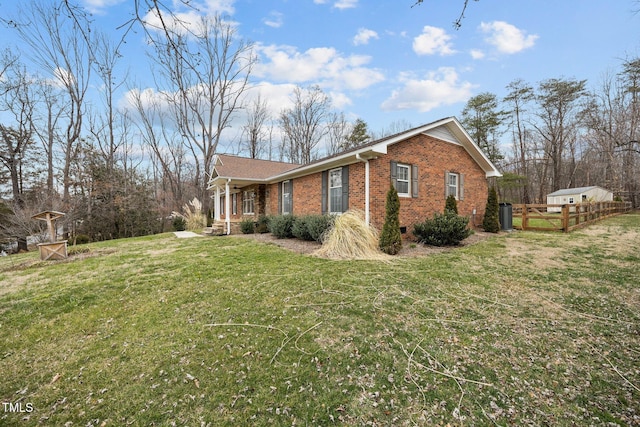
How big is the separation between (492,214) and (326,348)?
11.3m

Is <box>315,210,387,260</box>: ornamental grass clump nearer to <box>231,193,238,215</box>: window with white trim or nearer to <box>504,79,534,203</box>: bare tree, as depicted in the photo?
<box>231,193,238,215</box>: window with white trim

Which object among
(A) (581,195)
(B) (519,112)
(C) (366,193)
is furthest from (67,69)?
(A) (581,195)

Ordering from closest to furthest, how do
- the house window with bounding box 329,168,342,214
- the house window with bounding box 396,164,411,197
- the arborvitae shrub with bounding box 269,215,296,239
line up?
the house window with bounding box 396,164,411,197 < the house window with bounding box 329,168,342,214 < the arborvitae shrub with bounding box 269,215,296,239

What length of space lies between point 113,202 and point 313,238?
619 inches

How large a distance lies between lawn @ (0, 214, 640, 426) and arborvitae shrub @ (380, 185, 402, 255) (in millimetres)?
1886

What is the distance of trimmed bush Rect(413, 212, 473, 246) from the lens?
7992mm

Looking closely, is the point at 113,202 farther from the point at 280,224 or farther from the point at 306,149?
the point at 306,149

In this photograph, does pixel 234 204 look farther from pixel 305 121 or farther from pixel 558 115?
pixel 558 115

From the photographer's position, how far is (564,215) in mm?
10422

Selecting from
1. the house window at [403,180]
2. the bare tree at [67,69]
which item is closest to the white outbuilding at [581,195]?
the house window at [403,180]

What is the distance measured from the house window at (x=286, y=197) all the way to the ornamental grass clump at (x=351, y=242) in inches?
215

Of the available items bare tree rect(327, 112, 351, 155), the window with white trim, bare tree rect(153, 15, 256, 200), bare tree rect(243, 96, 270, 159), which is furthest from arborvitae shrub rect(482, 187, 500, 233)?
bare tree rect(243, 96, 270, 159)

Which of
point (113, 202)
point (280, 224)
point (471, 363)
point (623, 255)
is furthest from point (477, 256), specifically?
point (113, 202)

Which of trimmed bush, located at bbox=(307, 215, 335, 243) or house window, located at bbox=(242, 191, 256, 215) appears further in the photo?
house window, located at bbox=(242, 191, 256, 215)
